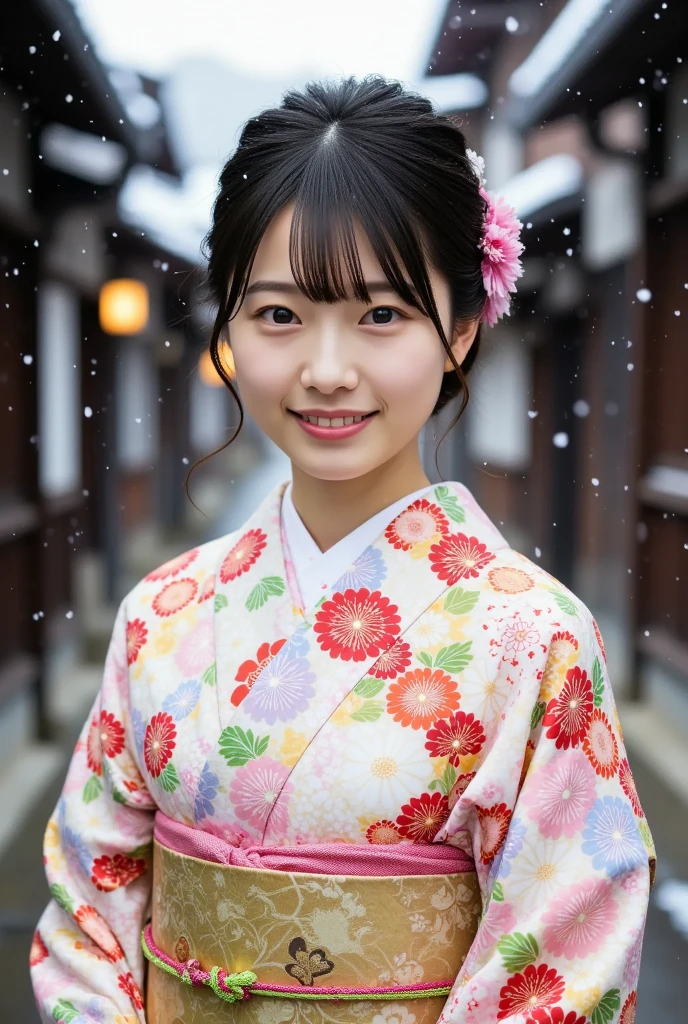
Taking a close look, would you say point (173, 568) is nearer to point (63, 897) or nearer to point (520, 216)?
point (63, 897)

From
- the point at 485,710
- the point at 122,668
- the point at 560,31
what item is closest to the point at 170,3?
the point at 560,31

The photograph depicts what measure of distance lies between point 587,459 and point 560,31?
0.99 m

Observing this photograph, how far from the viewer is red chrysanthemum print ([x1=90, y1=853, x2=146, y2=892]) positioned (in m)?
1.41

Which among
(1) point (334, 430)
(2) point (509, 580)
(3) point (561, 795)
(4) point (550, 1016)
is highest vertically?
(1) point (334, 430)

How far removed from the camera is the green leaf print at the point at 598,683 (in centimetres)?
123

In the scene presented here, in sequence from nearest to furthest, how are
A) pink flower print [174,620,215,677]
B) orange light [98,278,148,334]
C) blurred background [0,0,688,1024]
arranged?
pink flower print [174,620,215,677] < blurred background [0,0,688,1024] < orange light [98,278,148,334]

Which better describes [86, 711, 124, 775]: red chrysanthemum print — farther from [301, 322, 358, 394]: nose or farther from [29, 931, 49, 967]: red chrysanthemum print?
[301, 322, 358, 394]: nose

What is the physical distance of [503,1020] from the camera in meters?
1.14

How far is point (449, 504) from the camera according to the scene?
1.40 meters

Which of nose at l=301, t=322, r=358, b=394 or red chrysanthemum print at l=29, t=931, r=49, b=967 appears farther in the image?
red chrysanthemum print at l=29, t=931, r=49, b=967

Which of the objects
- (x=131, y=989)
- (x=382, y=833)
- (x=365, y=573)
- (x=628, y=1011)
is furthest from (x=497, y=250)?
(x=131, y=989)

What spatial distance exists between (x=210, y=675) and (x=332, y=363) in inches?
17.7

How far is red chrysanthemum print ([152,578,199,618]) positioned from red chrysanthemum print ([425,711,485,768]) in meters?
0.44

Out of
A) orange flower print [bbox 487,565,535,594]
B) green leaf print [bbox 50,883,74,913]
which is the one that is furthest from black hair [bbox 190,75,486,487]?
green leaf print [bbox 50,883,74,913]
